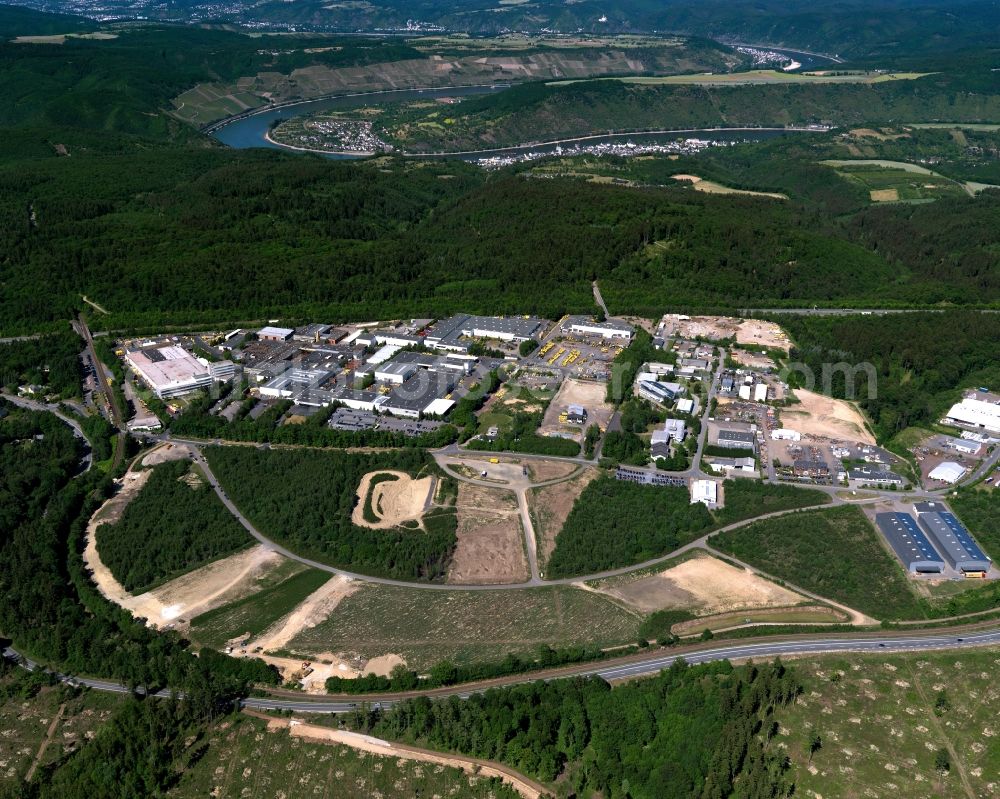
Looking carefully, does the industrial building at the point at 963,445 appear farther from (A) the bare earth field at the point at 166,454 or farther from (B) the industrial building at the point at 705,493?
(A) the bare earth field at the point at 166,454

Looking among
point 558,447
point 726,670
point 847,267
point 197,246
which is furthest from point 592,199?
point 726,670

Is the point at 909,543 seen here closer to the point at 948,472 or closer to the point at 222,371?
the point at 948,472

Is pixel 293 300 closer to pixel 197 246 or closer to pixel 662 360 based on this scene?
pixel 197 246

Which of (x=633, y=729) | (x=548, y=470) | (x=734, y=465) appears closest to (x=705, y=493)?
(x=734, y=465)

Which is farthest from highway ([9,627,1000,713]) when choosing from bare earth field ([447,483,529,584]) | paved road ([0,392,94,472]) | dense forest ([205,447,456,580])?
paved road ([0,392,94,472])

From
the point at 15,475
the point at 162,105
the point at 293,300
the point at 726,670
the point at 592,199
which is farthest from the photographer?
the point at 162,105
